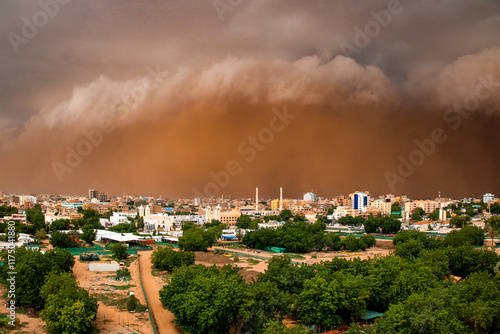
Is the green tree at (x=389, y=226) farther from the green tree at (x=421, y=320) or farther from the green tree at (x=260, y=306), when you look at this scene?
the green tree at (x=421, y=320)

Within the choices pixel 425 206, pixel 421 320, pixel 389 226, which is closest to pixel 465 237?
pixel 389 226

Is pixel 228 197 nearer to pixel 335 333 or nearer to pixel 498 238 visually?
pixel 498 238

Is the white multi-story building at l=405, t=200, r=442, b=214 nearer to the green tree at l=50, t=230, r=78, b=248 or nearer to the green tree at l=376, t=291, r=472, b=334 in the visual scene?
the green tree at l=50, t=230, r=78, b=248

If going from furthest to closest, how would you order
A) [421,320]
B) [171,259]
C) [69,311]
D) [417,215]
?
[417,215] < [171,259] < [69,311] < [421,320]

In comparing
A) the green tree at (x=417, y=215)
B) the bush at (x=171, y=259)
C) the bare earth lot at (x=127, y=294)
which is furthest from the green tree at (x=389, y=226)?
the bush at (x=171, y=259)

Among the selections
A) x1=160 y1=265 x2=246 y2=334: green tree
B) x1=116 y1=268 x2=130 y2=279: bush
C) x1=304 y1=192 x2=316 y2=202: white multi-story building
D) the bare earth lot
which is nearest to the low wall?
the bare earth lot

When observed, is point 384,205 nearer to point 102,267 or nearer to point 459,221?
point 459,221
